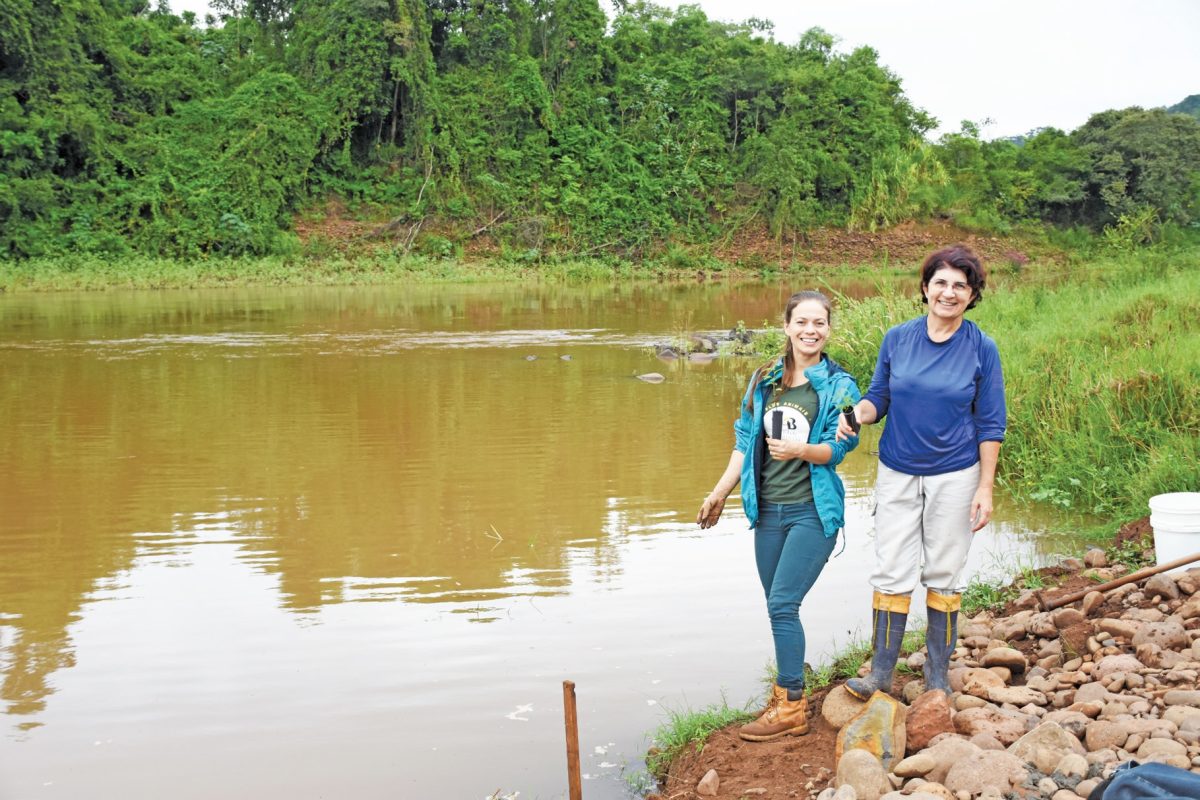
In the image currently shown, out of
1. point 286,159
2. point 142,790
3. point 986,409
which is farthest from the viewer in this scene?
point 286,159

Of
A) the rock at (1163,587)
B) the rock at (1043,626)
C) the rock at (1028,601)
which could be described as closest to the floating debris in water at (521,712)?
the rock at (1043,626)

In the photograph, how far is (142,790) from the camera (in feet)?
11.6

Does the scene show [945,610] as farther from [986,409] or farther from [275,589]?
[275,589]

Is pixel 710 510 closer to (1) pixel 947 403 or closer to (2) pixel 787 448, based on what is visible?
(2) pixel 787 448

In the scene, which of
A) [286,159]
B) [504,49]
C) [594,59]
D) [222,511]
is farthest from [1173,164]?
[222,511]

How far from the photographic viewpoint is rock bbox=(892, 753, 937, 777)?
2955mm

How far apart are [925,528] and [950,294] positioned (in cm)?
72

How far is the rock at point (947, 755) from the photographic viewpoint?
2.91 metres

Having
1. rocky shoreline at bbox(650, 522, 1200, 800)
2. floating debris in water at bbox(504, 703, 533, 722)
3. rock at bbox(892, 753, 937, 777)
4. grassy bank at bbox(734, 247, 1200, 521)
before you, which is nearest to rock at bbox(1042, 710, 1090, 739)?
rocky shoreline at bbox(650, 522, 1200, 800)

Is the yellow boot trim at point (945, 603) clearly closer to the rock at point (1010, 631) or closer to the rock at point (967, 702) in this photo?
the rock at point (967, 702)

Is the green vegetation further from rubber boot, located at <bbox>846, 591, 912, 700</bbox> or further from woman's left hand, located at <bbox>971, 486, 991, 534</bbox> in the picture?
woman's left hand, located at <bbox>971, 486, 991, 534</bbox>

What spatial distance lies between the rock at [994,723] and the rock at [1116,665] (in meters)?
0.37

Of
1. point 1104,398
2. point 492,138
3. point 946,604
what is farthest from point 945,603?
point 492,138

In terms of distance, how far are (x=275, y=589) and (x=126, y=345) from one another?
11.1 meters
